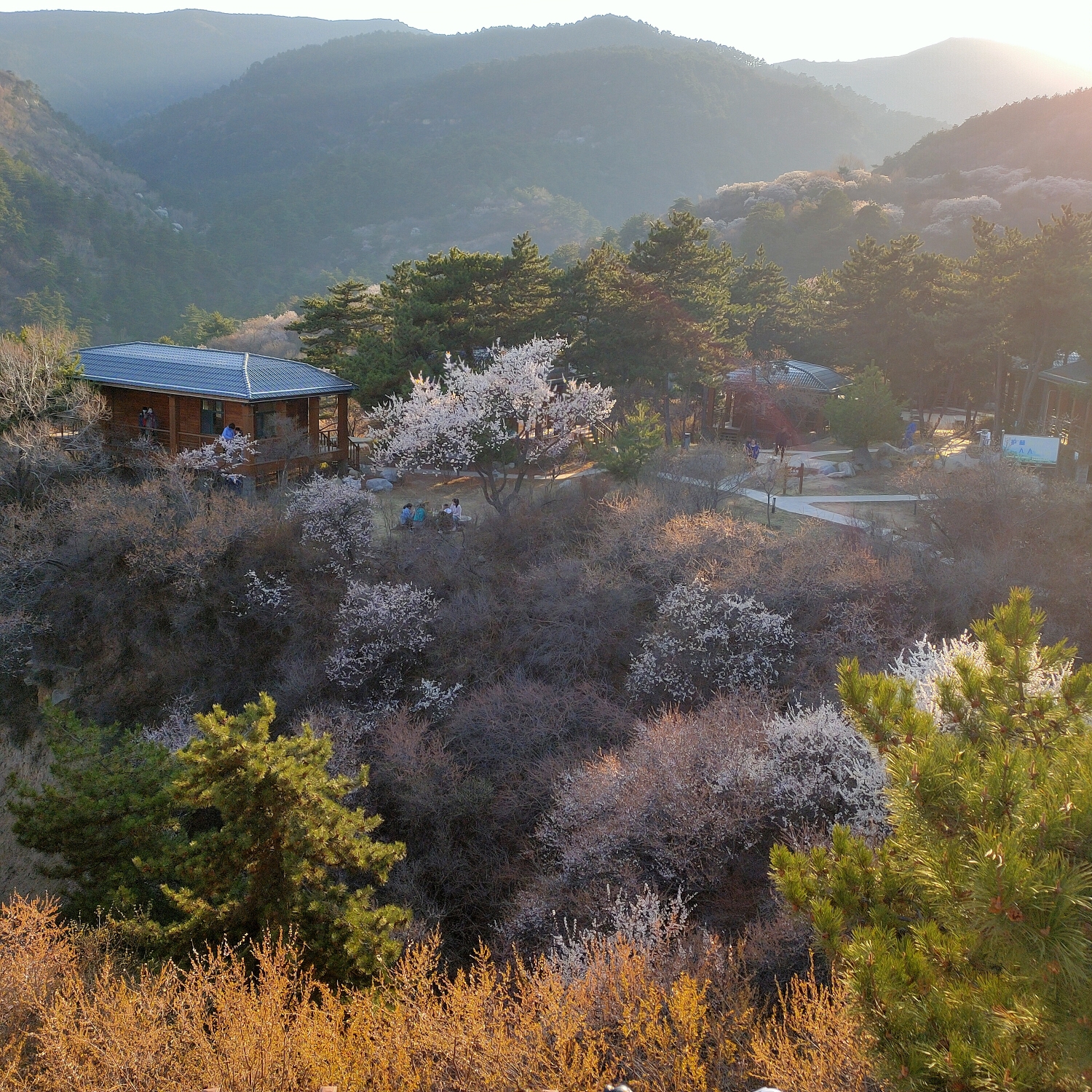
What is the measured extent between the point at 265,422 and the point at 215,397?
5.30 feet

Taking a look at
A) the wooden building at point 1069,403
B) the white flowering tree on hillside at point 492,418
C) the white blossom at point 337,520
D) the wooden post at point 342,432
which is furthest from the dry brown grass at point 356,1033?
the wooden building at point 1069,403

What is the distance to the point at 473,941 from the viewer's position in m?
11.9

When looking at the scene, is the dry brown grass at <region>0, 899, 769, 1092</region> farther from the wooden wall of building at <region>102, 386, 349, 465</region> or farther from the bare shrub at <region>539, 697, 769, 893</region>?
the wooden wall of building at <region>102, 386, 349, 465</region>

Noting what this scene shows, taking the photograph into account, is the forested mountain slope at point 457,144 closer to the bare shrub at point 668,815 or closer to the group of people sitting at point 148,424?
the group of people sitting at point 148,424

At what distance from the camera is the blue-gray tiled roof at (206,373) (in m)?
22.1

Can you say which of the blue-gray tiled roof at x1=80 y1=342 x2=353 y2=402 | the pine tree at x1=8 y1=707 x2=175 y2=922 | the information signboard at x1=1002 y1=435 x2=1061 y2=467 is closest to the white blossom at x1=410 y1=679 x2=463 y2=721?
the pine tree at x1=8 y1=707 x2=175 y2=922

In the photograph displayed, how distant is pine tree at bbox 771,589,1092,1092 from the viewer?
355 centimetres

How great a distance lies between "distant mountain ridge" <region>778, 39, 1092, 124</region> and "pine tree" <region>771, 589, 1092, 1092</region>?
173 m

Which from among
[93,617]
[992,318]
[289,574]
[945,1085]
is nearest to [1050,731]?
[945,1085]

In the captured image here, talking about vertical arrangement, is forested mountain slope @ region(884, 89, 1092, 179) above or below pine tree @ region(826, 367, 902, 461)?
above

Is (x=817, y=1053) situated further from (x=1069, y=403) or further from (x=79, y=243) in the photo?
(x=79, y=243)

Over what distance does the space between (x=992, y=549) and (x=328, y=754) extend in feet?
48.8

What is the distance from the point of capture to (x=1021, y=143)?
67.6 m

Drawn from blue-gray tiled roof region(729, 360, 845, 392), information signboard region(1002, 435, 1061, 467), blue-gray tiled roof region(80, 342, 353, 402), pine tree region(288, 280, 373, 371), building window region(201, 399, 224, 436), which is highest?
pine tree region(288, 280, 373, 371)
